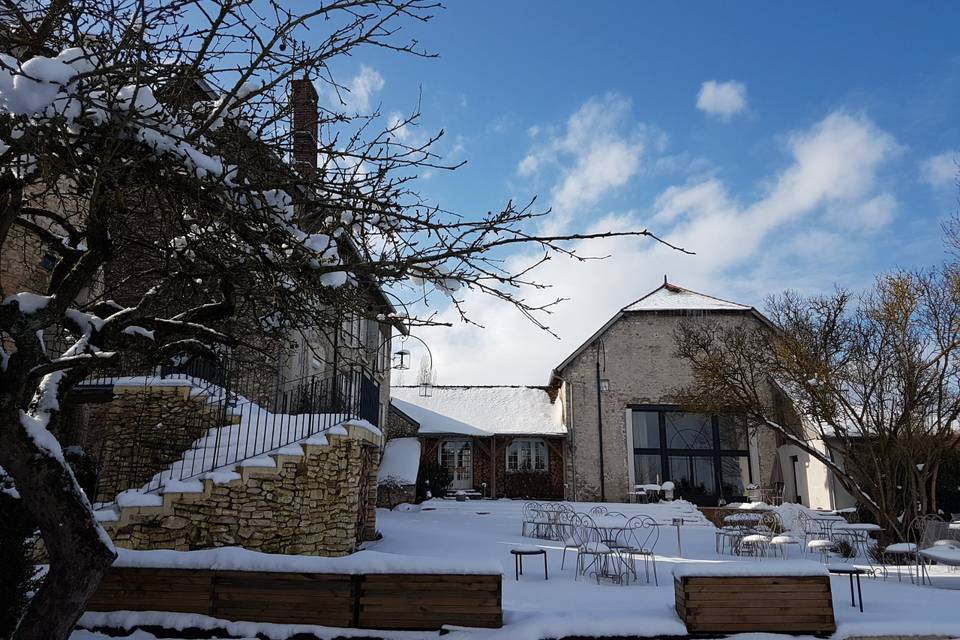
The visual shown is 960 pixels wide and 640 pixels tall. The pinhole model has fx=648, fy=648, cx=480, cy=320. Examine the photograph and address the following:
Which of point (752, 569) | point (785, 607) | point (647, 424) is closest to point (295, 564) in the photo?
point (752, 569)

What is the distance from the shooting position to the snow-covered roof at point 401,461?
19516 millimetres

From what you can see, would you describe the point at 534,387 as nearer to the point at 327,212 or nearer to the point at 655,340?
the point at 655,340

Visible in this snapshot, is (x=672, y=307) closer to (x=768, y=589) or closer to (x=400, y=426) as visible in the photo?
(x=400, y=426)

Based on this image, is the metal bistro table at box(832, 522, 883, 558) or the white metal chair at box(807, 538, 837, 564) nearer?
the white metal chair at box(807, 538, 837, 564)

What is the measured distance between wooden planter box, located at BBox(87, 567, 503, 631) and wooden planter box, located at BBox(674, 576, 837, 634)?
5.88 feet

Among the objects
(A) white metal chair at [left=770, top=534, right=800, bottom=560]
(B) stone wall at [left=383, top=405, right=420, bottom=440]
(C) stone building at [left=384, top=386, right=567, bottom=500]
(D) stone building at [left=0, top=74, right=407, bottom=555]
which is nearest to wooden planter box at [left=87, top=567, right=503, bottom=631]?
(D) stone building at [left=0, top=74, right=407, bottom=555]

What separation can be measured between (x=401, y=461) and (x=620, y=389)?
26.1 ft

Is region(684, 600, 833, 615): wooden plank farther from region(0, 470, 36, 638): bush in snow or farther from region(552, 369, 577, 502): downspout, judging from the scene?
region(552, 369, 577, 502): downspout

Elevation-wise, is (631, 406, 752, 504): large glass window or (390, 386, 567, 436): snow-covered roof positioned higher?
(390, 386, 567, 436): snow-covered roof

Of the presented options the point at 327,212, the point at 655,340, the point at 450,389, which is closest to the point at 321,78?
the point at 327,212

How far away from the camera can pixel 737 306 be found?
2298cm

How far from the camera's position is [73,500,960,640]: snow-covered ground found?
5.68 meters

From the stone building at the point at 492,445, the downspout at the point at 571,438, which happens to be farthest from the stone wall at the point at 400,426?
the downspout at the point at 571,438

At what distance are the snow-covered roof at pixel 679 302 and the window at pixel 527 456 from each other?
5.92 meters
